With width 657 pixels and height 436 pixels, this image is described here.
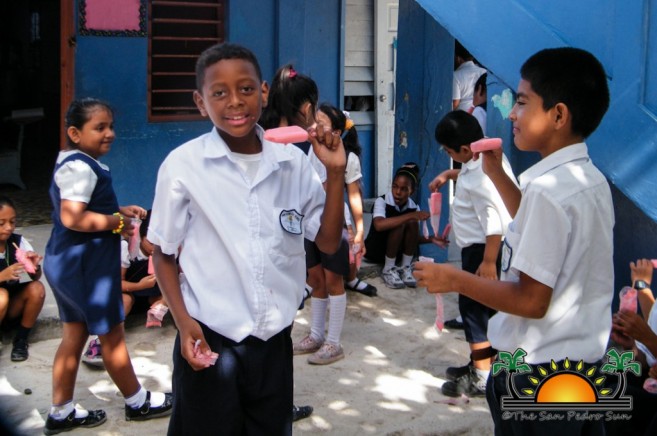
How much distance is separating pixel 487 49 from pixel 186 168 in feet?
7.71

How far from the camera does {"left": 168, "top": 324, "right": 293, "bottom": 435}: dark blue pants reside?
96.3 inches

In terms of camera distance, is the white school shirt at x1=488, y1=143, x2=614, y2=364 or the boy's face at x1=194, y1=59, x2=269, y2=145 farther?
the boy's face at x1=194, y1=59, x2=269, y2=145

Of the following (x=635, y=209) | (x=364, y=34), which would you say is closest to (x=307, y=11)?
(x=364, y=34)

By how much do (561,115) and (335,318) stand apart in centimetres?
273

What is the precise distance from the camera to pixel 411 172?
6.39 m

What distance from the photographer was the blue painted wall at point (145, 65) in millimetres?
6445

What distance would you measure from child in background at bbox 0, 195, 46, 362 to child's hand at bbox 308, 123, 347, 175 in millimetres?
2652

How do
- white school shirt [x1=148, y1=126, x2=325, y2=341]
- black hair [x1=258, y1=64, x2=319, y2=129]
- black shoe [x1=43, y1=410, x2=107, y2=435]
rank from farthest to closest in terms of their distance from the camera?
black hair [x1=258, y1=64, x2=319, y2=129], black shoe [x1=43, y1=410, x2=107, y2=435], white school shirt [x1=148, y1=126, x2=325, y2=341]

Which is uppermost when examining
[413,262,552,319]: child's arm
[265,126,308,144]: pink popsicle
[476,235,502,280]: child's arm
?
[265,126,308,144]: pink popsicle

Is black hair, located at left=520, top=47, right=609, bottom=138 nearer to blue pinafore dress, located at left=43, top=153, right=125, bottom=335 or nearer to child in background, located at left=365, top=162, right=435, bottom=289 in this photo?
blue pinafore dress, located at left=43, top=153, right=125, bottom=335

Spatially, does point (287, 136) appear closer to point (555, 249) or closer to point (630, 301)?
point (555, 249)

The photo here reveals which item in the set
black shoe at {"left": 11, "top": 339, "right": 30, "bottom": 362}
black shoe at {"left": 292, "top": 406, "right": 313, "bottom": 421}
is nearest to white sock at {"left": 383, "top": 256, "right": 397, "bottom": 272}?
black shoe at {"left": 292, "top": 406, "right": 313, "bottom": 421}

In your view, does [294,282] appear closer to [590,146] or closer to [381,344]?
[590,146]

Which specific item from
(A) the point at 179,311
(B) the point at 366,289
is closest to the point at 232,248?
(A) the point at 179,311
